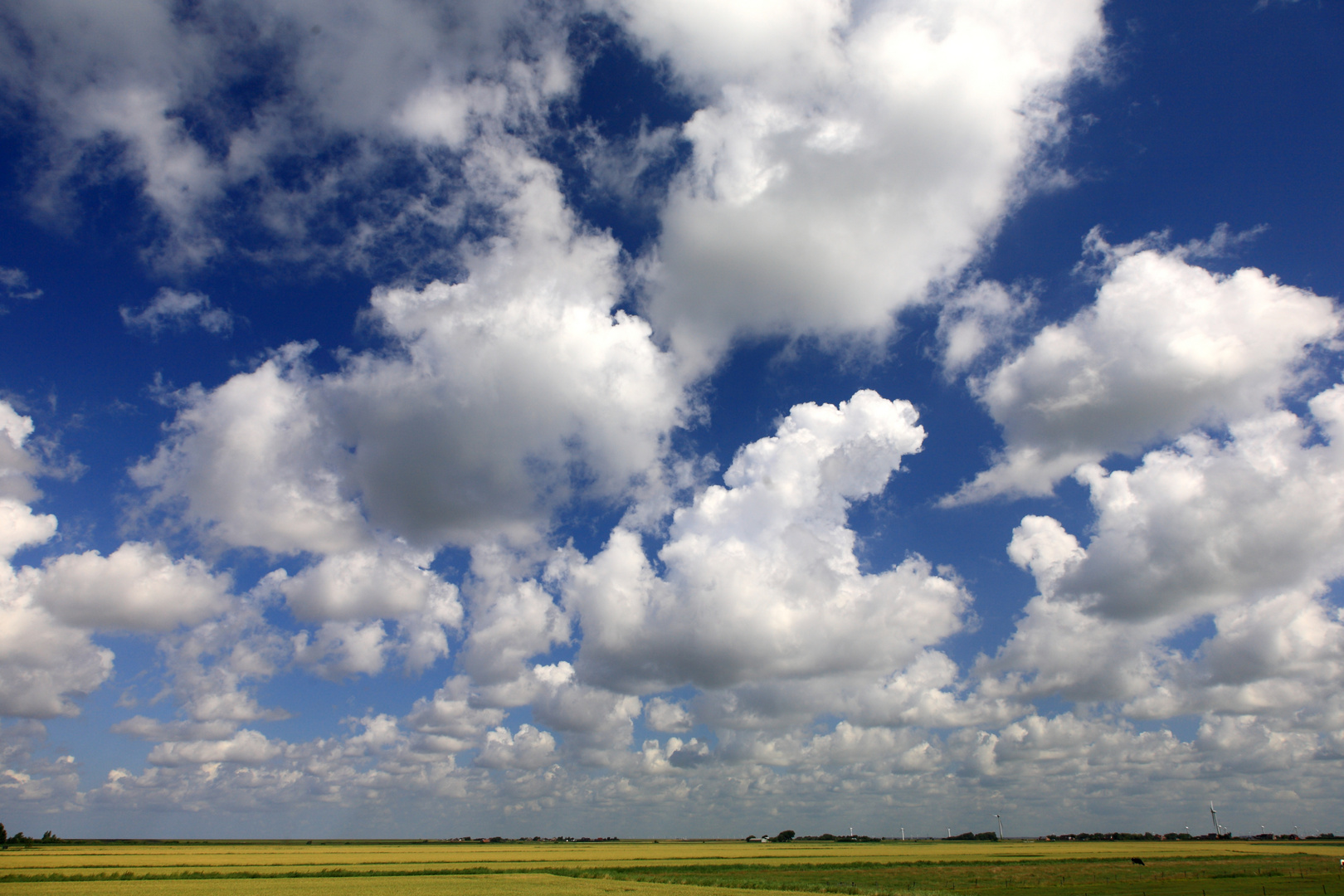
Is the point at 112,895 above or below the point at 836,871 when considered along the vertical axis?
above

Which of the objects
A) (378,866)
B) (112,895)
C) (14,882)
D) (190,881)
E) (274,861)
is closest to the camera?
(112,895)

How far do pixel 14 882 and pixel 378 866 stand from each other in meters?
73.6

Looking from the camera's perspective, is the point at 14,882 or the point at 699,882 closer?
the point at 14,882

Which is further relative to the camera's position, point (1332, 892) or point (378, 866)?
point (378, 866)

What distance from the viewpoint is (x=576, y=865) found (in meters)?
157

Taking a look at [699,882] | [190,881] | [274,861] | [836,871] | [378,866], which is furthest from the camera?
[274,861]

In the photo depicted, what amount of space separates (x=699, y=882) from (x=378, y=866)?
85514 millimetres

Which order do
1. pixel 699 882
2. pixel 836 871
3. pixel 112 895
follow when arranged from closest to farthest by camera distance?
pixel 112 895 < pixel 699 882 < pixel 836 871

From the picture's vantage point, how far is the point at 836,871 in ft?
442

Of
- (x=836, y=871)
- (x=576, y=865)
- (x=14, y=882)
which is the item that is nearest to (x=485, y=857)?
(x=576, y=865)

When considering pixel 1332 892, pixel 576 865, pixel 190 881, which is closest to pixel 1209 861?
pixel 1332 892

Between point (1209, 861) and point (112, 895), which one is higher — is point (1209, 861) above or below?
below

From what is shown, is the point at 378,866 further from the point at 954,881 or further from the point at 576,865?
the point at 954,881

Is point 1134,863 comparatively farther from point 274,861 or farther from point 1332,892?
point 274,861
